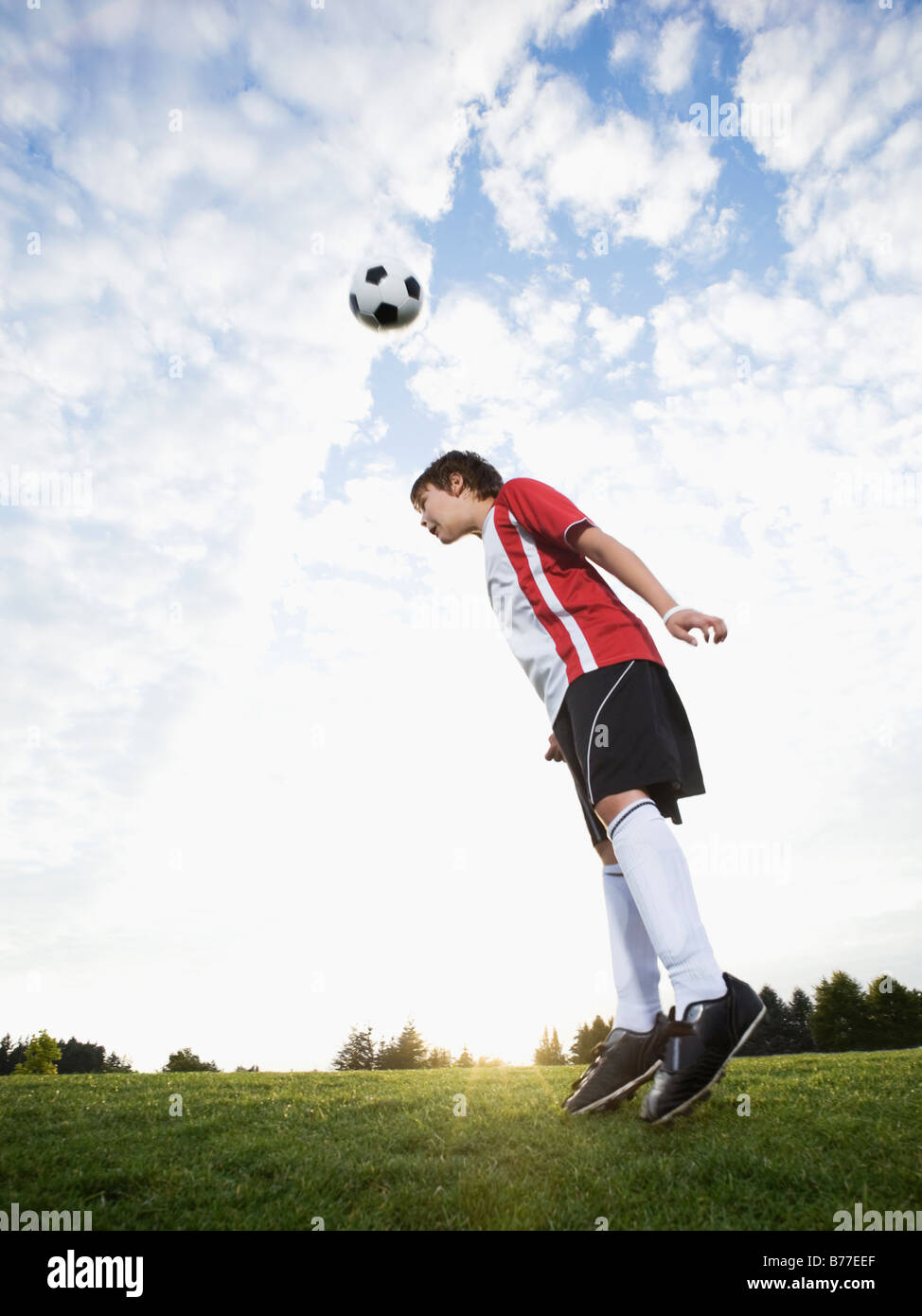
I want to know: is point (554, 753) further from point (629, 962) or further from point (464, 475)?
point (464, 475)

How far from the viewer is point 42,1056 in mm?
33312

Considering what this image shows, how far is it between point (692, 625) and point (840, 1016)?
34206 mm

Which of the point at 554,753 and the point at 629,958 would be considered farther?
the point at 554,753

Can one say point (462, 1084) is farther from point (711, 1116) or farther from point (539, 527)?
point (539, 527)

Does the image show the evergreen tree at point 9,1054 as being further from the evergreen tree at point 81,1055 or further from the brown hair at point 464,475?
the brown hair at point 464,475

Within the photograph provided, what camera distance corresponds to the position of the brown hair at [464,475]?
4.74m

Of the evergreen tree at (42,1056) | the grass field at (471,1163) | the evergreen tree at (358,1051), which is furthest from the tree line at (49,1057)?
the grass field at (471,1163)

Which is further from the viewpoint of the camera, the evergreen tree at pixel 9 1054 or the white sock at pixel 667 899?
the evergreen tree at pixel 9 1054

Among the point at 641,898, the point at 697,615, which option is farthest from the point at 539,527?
the point at 641,898

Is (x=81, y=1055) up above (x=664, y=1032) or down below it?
below

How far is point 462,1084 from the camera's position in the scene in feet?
16.9

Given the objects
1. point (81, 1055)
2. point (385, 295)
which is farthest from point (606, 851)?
point (81, 1055)

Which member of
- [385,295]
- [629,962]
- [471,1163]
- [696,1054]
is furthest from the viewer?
[385,295]
